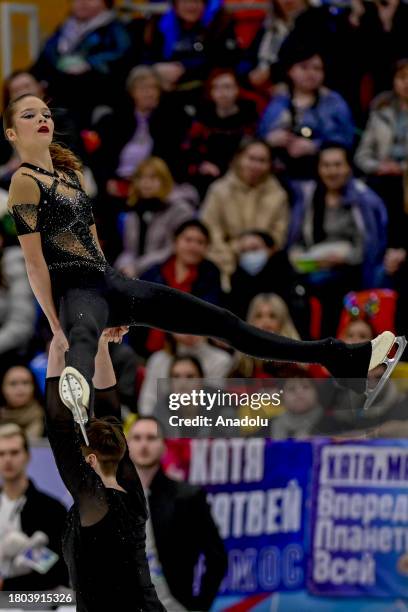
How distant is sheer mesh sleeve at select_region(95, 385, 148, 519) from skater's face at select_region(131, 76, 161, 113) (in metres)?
4.22

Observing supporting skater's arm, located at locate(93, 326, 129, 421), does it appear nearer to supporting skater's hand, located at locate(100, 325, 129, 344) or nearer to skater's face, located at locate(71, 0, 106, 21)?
supporting skater's hand, located at locate(100, 325, 129, 344)

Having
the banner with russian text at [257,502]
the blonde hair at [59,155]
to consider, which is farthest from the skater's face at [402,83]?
the blonde hair at [59,155]

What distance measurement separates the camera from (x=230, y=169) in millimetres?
9656

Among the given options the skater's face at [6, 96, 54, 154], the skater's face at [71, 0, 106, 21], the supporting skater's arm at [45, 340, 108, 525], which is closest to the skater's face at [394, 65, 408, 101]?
the skater's face at [71, 0, 106, 21]

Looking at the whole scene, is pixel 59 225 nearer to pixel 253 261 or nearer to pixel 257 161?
pixel 253 261

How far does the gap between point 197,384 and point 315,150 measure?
11.7ft

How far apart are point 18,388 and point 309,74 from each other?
2924 millimetres

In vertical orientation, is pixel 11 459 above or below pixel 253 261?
below

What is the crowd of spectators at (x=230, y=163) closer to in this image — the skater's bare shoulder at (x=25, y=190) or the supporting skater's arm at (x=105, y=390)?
the supporting skater's arm at (x=105, y=390)

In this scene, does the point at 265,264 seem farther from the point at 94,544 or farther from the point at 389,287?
the point at 94,544

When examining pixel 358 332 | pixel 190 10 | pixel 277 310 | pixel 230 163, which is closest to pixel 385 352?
pixel 358 332

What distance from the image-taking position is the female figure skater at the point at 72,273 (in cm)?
566

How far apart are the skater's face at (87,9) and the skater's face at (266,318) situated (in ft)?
10.8

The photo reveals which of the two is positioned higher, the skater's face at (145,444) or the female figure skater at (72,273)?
the female figure skater at (72,273)
